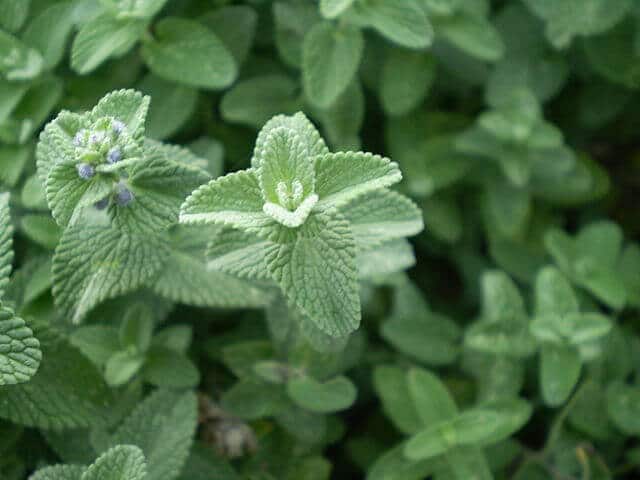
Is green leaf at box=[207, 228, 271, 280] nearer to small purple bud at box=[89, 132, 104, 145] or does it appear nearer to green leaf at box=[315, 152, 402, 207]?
green leaf at box=[315, 152, 402, 207]

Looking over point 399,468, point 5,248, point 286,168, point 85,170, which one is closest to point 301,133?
point 286,168

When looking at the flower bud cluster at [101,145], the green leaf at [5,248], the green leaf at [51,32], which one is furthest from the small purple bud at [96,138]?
the green leaf at [51,32]

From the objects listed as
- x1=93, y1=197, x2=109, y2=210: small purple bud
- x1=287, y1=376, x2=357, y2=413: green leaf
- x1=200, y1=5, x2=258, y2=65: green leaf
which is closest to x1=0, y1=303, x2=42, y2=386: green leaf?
x1=93, y1=197, x2=109, y2=210: small purple bud

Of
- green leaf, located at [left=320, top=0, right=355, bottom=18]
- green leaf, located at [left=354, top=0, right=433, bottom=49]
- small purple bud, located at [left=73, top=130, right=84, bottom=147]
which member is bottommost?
green leaf, located at [left=354, top=0, right=433, bottom=49]

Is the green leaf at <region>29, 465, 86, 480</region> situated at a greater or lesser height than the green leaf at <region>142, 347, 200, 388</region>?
greater

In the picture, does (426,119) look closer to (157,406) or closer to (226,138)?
(226,138)

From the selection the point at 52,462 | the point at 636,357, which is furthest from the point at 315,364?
the point at 636,357
